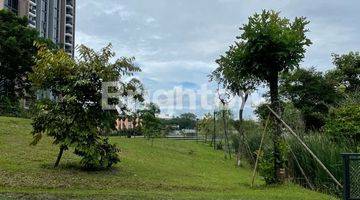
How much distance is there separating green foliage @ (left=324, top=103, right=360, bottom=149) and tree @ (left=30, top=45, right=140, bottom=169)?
6920 mm

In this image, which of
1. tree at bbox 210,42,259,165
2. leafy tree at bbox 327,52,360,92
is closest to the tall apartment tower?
leafy tree at bbox 327,52,360,92

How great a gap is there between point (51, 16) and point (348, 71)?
59538 millimetres

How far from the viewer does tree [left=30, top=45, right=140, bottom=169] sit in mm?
11531

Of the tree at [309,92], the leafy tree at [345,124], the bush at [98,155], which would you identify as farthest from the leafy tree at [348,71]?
the bush at [98,155]

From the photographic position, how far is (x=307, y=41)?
12.2 metres

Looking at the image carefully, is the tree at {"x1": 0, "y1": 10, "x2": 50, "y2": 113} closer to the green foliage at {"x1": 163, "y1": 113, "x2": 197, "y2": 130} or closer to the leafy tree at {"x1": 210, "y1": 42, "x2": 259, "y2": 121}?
the leafy tree at {"x1": 210, "y1": 42, "x2": 259, "y2": 121}

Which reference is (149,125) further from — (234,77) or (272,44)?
(272,44)

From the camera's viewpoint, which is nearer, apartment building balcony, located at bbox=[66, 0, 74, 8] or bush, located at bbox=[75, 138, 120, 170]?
bush, located at bbox=[75, 138, 120, 170]

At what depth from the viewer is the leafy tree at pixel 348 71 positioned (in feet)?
98.3

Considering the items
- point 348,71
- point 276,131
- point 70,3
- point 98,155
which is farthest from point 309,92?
point 70,3

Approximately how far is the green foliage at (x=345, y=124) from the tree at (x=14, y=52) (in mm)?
25033

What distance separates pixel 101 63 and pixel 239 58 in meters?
3.63

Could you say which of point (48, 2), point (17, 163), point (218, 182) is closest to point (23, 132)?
point (17, 163)

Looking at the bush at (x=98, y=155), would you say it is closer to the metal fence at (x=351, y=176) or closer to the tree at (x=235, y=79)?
the tree at (x=235, y=79)
